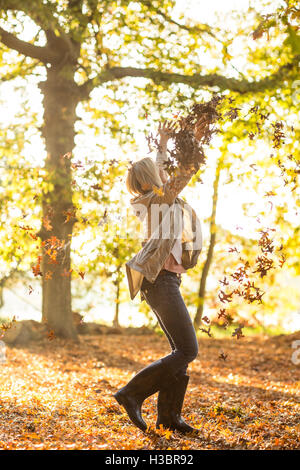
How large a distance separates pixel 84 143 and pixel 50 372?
459cm

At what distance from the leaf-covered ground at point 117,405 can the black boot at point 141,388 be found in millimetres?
165

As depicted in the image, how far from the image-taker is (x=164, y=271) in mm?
3764

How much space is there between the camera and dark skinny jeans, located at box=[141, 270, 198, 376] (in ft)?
12.0

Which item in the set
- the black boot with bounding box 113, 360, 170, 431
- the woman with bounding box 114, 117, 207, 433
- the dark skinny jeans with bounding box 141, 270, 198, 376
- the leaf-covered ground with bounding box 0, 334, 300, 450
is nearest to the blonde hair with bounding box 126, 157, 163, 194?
the woman with bounding box 114, 117, 207, 433

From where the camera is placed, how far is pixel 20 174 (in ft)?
29.7

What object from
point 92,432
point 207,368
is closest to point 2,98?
point 207,368

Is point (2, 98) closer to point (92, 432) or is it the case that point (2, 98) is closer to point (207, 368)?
point (207, 368)

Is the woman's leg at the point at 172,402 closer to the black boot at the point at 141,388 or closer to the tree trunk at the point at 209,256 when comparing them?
the black boot at the point at 141,388

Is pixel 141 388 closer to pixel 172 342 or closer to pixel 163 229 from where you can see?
pixel 172 342

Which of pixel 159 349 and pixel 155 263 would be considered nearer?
pixel 155 263

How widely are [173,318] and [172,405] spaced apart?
0.73m

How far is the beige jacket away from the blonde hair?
0.09 metres

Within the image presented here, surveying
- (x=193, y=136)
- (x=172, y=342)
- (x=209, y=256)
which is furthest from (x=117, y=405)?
(x=209, y=256)

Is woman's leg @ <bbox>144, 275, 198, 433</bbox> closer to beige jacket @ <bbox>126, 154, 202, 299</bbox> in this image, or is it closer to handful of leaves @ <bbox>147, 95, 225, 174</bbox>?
beige jacket @ <bbox>126, 154, 202, 299</bbox>
